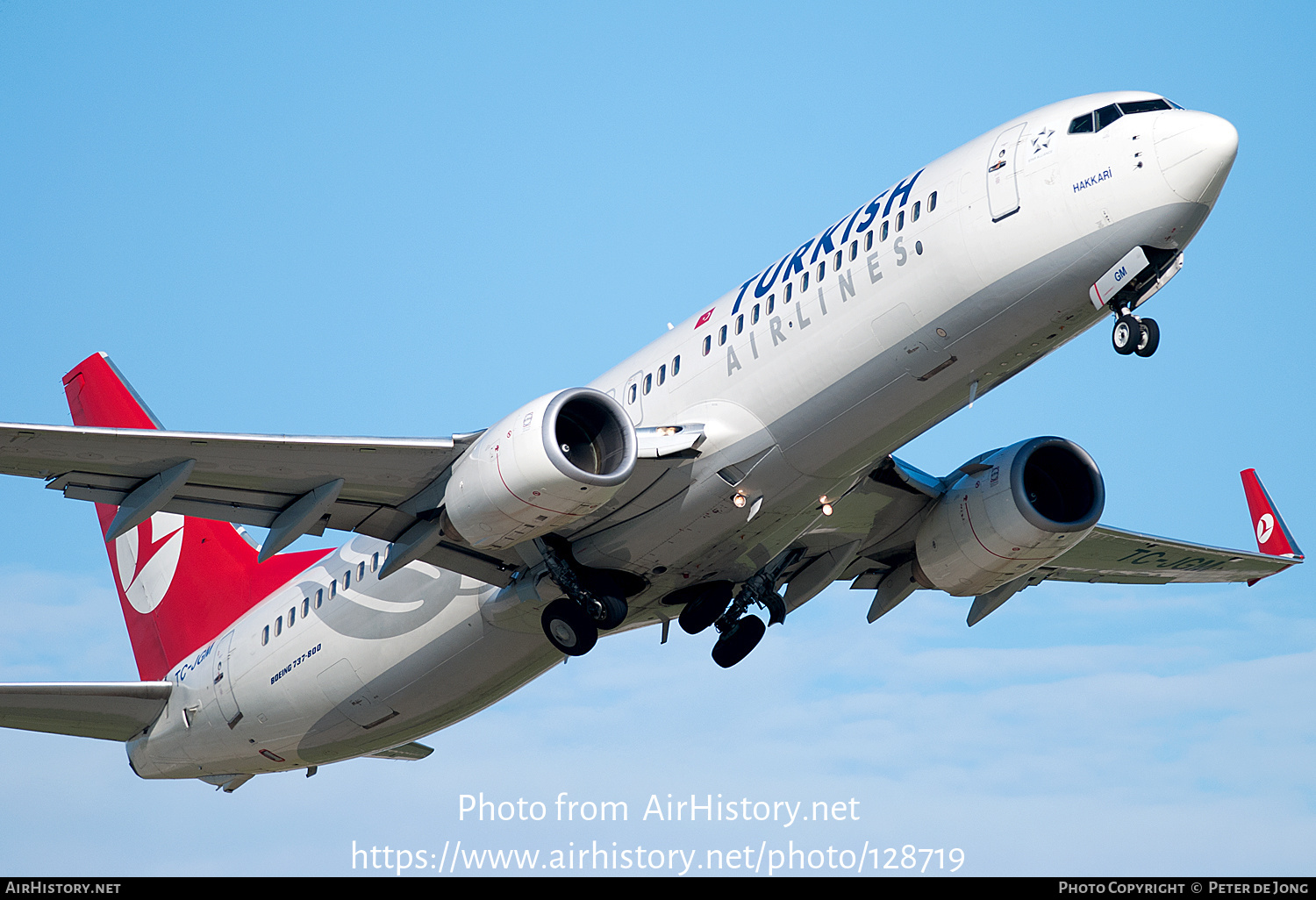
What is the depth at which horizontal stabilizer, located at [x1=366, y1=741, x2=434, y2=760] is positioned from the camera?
28.3 m

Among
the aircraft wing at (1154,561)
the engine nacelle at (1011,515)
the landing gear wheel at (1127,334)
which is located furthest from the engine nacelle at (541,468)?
the aircraft wing at (1154,561)

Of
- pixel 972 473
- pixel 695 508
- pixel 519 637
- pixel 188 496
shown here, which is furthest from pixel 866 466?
pixel 188 496

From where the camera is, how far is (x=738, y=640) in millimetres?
24734

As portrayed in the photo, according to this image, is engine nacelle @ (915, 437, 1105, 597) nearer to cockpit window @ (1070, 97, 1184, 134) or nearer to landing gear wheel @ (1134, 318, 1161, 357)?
landing gear wheel @ (1134, 318, 1161, 357)

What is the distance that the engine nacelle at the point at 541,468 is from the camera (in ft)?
63.0

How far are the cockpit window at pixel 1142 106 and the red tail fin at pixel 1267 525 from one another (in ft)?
36.1

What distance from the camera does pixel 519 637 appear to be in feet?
76.4

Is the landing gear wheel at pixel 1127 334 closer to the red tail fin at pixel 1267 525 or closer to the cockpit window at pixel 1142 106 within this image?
the cockpit window at pixel 1142 106

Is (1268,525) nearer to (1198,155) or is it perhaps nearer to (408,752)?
(1198,155)

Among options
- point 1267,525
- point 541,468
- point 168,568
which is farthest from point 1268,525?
point 168,568

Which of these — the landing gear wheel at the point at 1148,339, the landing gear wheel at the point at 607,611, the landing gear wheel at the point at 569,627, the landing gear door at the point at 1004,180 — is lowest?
the landing gear wheel at the point at 569,627

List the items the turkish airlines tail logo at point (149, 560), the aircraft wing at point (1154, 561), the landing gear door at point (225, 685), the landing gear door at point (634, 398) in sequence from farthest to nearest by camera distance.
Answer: the turkish airlines tail logo at point (149, 560), the aircraft wing at point (1154, 561), the landing gear door at point (225, 685), the landing gear door at point (634, 398)

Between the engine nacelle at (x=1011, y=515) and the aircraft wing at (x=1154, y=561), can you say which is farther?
the aircraft wing at (x=1154, y=561)

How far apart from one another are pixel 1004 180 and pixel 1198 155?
97.4 inches
